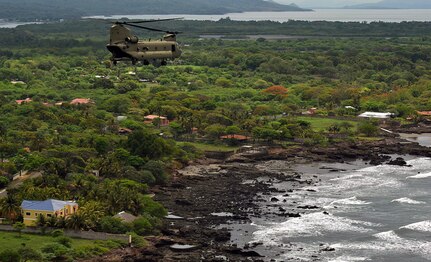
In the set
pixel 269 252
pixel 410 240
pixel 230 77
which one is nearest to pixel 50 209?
pixel 269 252

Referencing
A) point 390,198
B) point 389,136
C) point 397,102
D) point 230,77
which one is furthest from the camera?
point 230,77

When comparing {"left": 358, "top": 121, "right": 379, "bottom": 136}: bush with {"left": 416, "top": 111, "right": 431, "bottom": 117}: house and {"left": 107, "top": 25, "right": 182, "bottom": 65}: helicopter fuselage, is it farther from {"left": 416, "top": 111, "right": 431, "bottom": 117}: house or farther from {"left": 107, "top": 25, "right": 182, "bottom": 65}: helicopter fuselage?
{"left": 107, "top": 25, "right": 182, "bottom": 65}: helicopter fuselage

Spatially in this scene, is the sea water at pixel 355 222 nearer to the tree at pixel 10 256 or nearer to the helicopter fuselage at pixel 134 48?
the tree at pixel 10 256

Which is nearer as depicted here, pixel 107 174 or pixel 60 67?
pixel 107 174

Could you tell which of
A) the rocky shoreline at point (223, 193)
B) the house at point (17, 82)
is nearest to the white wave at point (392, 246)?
the rocky shoreline at point (223, 193)

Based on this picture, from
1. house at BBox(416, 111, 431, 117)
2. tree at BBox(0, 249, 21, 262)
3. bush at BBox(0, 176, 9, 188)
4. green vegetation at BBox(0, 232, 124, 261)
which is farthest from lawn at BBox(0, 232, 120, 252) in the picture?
house at BBox(416, 111, 431, 117)

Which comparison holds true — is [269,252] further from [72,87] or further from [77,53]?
A: [77,53]

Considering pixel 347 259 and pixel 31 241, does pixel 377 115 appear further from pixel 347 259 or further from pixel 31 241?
pixel 31 241
